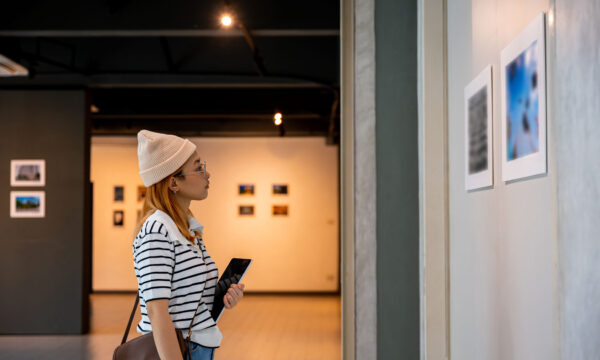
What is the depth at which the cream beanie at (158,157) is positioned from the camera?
6.88 ft

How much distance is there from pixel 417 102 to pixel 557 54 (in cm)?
219

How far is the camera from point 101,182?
45.6 ft

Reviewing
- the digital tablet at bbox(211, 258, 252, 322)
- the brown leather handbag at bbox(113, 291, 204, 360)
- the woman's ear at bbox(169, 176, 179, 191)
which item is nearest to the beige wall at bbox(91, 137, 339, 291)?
the digital tablet at bbox(211, 258, 252, 322)

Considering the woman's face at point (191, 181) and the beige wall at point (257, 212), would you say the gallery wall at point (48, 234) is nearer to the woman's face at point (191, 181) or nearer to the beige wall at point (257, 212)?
the beige wall at point (257, 212)

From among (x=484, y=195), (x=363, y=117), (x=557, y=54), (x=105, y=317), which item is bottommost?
(x=105, y=317)

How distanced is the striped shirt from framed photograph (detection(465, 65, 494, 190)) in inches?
41.5

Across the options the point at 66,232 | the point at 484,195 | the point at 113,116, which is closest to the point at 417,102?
the point at 484,195

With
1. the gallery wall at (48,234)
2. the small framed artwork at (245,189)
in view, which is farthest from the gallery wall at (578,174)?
the small framed artwork at (245,189)

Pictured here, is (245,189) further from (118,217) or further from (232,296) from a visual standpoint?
(232,296)

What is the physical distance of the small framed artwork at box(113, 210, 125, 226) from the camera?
45.5 feet

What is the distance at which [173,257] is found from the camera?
6.51 ft

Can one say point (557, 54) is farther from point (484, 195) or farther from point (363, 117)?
point (363, 117)

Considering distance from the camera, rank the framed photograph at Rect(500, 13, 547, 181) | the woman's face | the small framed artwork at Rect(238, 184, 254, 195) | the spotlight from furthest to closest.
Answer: the small framed artwork at Rect(238, 184, 254, 195)
the spotlight
the woman's face
the framed photograph at Rect(500, 13, 547, 181)

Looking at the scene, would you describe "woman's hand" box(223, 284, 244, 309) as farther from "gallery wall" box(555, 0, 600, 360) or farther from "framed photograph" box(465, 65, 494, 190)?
"gallery wall" box(555, 0, 600, 360)
